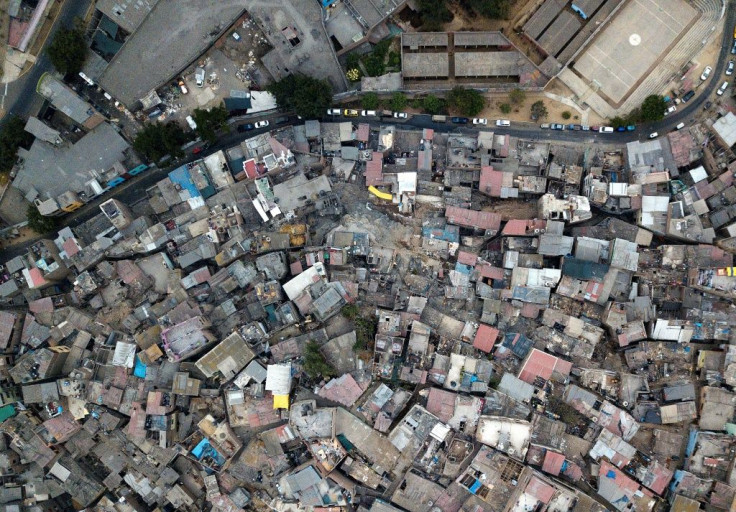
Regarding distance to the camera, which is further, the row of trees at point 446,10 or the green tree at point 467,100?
the green tree at point 467,100

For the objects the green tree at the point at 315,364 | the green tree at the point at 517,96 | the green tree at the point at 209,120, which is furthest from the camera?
the green tree at the point at 517,96

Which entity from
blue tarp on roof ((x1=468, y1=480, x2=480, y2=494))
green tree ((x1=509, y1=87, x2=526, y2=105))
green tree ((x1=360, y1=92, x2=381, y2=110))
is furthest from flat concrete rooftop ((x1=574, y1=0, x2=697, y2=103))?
blue tarp on roof ((x1=468, y1=480, x2=480, y2=494))

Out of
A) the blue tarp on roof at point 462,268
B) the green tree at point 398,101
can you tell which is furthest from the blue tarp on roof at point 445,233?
the green tree at point 398,101

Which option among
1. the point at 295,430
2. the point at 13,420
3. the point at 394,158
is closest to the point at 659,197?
the point at 394,158

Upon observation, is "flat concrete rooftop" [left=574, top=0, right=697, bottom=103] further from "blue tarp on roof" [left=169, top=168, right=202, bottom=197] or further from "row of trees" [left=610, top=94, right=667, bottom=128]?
"blue tarp on roof" [left=169, top=168, right=202, bottom=197]

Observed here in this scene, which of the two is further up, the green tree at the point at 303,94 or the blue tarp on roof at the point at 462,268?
the green tree at the point at 303,94

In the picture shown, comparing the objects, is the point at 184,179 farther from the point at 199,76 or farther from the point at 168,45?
the point at 168,45

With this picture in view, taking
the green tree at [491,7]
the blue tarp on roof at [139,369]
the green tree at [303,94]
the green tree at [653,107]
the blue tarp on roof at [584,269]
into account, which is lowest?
the blue tarp on roof at [139,369]

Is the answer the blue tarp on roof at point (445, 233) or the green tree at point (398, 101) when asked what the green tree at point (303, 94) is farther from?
the blue tarp on roof at point (445, 233)
